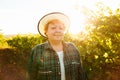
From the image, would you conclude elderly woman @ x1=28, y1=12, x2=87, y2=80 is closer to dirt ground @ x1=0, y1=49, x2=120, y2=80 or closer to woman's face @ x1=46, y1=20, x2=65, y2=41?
woman's face @ x1=46, y1=20, x2=65, y2=41

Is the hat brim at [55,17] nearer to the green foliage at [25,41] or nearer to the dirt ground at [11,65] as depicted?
the dirt ground at [11,65]

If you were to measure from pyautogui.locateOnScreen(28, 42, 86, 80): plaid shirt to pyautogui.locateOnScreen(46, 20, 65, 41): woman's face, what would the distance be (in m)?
0.20

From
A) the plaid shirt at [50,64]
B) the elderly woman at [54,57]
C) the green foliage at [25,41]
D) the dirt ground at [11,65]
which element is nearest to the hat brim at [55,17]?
the elderly woman at [54,57]

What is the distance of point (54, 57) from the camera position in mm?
4141

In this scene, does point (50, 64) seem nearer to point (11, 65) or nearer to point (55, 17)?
point (55, 17)

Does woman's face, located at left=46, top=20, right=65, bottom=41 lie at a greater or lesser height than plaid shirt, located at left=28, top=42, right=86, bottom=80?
greater

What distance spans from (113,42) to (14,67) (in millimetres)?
6226

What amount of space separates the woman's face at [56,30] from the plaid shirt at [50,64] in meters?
0.20

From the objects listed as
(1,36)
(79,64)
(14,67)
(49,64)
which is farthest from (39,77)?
(1,36)

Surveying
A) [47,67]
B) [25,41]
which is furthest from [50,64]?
[25,41]

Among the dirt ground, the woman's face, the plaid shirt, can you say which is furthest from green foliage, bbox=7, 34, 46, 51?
the woman's face

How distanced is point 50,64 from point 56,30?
46cm

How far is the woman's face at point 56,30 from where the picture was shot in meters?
4.03

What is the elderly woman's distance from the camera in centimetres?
409
